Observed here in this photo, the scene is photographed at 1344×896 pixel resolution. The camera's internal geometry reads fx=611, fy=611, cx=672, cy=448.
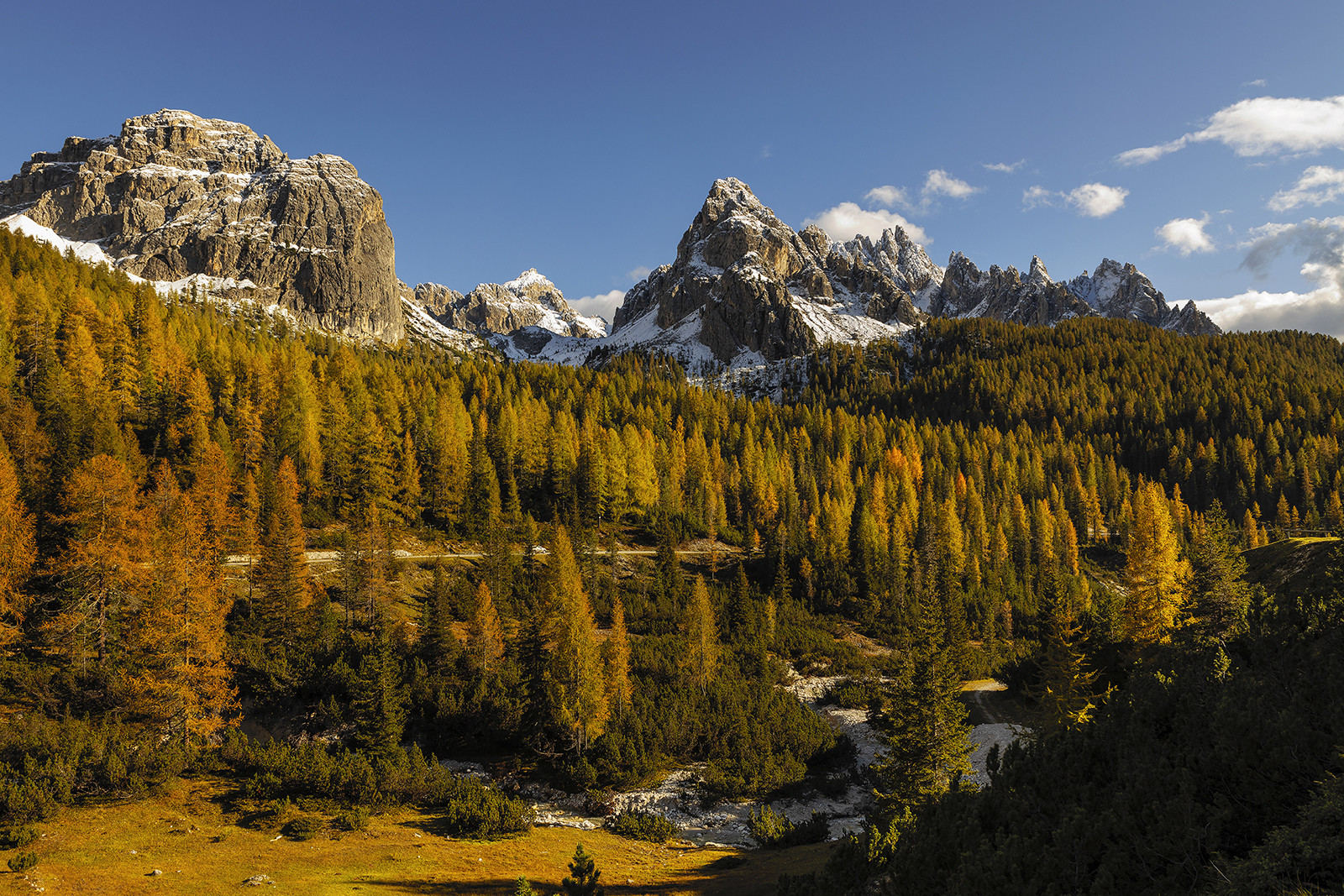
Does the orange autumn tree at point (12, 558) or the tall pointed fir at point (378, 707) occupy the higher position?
the orange autumn tree at point (12, 558)

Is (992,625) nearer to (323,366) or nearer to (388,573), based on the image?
(388,573)

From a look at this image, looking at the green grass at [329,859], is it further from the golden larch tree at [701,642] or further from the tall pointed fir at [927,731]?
the golden larch tree at [701,642]

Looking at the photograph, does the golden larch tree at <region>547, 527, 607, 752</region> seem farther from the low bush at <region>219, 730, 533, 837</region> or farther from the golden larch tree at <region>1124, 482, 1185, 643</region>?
the golden larch tree at <region>1124, 482, 1185, 643</region>

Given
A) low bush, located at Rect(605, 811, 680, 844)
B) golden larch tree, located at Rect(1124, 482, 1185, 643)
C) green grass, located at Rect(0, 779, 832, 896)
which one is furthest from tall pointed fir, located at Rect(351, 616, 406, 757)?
golden larch tree, located at Rect(1124, 482, 1185, 643)

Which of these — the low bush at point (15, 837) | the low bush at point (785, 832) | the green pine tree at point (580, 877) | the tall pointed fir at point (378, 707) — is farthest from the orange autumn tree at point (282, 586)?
the low bush at point (785, 832)

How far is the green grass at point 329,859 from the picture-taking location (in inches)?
742

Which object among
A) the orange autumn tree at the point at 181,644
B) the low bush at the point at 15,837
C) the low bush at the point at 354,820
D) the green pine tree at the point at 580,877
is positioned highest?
the orange autumn tree at the point at 181,644

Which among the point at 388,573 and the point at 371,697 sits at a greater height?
the point at 388,573

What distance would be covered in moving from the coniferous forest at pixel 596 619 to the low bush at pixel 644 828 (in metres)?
3.55

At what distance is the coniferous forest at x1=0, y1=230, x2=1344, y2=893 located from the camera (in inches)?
404

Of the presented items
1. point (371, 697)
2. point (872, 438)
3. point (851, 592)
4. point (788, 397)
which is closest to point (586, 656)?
point (371, 697)

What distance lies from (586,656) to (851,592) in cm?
4214

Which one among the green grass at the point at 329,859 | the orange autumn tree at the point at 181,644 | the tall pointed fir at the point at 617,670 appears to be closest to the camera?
the green grass at the point at 329,859

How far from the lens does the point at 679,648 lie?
4881 cm
